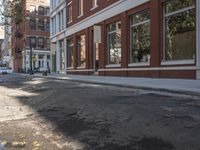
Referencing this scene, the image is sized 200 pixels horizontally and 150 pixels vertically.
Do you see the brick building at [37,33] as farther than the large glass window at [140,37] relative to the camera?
Yes

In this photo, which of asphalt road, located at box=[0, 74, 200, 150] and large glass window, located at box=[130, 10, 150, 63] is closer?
asphalt road, located at box=[0, 74, 200, 150]

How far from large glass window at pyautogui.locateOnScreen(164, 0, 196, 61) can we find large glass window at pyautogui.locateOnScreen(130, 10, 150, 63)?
2.29 metres

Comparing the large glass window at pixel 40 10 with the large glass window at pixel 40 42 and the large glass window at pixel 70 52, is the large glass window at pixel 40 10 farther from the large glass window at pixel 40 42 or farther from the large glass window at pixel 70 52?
the large glass window at pixel 70 52

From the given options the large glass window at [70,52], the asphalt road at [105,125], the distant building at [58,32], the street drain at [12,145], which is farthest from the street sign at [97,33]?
the street drain at [12,145]

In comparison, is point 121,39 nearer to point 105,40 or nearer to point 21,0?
point 105,40

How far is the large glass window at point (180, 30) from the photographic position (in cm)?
1839

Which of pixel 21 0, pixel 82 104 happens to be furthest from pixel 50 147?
pixel 21 0

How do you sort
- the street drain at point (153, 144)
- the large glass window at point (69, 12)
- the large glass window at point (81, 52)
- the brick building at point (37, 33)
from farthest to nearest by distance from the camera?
the brick building at point (37, 33) → the large glass window at point (69, 12) → the large glass window at point (81, 52) → the street drain at point (153, 144)

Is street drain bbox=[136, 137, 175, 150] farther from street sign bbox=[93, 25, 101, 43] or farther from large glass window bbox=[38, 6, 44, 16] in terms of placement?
large glass window bbox=[38, 6, 44, 16]

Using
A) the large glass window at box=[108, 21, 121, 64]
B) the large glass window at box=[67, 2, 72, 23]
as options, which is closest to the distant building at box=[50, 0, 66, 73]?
the large glass window at box=[67, 2, 72, 23]

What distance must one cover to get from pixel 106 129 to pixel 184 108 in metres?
2.54

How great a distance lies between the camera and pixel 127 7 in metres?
24.9

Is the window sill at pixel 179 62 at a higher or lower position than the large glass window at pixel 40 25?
lower

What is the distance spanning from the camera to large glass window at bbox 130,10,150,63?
22750mm
